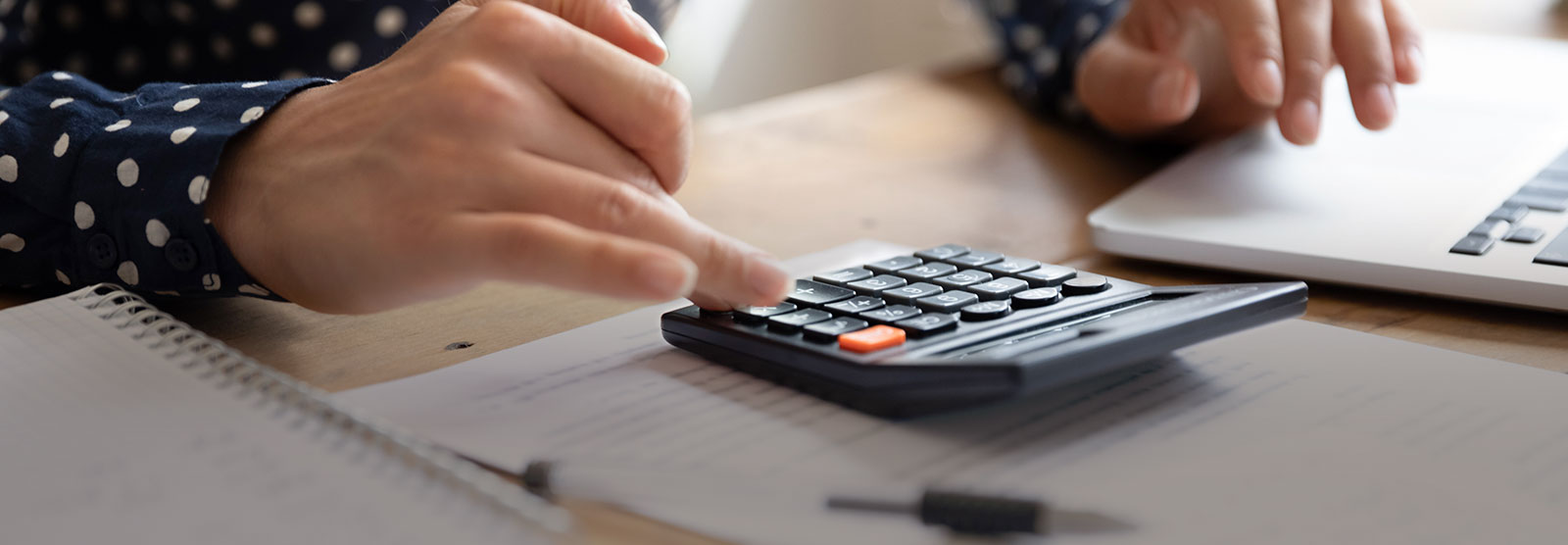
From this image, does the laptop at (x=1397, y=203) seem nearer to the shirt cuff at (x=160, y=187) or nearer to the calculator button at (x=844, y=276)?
the calculator button at (x=844, y=276)

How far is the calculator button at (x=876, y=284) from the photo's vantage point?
0.41m

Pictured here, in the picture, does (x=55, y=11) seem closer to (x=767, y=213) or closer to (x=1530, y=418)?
(x=767, y=213)

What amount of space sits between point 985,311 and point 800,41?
1783 mm

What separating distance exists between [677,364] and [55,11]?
51 centimetres

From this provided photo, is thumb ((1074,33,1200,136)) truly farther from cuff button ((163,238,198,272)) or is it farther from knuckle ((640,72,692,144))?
cuff button ((163,238,198,272))

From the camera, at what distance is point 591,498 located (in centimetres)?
30

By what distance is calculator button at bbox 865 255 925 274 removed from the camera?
1.45 ft

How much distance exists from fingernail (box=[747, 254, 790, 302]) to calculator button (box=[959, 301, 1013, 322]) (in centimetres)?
6

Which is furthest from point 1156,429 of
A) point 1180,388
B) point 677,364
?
point 677,364

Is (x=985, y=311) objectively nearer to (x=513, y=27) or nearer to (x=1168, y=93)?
(x=513, y=27)

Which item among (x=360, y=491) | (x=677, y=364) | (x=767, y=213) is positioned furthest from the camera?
(x=767, y=213)

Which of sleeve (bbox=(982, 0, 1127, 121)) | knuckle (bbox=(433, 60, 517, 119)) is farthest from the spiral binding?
sleeve (bbox=(982, 0, 1127, 121))

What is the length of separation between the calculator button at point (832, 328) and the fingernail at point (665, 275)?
4 cm

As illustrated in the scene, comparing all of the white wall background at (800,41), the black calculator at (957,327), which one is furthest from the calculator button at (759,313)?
the white wall background at (800,41)
